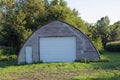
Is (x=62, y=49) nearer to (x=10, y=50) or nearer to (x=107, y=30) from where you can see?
(x=10, y=50)

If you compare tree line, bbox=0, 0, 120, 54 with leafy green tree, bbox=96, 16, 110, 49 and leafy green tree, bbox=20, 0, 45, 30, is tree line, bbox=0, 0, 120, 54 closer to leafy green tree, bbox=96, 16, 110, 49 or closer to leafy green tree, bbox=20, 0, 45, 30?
leafy green tree, bbox=20, 0, 45, 30

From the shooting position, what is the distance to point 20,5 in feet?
171

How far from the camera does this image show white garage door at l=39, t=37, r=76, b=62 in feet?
98.6

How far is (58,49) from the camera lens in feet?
99.3

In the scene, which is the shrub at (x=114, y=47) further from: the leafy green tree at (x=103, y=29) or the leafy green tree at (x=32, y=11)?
the leafy green tree at (x=32, y=11)

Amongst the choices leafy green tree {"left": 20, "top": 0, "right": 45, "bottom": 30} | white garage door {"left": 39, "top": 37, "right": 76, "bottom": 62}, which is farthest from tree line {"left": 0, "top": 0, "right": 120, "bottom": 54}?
white garage door {"left": 39, "top": 37, "right": 76, "bottom": 62}

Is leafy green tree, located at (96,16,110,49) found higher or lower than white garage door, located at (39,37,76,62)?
higher

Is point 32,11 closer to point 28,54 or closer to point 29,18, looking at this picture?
point 29,18

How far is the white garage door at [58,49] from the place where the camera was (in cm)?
3006

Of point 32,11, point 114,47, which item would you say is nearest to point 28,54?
point 32,11

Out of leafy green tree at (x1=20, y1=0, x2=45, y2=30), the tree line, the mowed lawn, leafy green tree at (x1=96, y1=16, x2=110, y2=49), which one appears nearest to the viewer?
the mowed lawn

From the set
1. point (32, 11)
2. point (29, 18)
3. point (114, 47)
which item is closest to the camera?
point (29, 18)

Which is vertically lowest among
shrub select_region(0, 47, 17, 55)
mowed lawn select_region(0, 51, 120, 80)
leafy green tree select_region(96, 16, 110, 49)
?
mowed lawn select_region(0, 51, 120, 80)

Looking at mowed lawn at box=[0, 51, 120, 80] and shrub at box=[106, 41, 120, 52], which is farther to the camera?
shrub at box=[106, 41, 120, 52]
